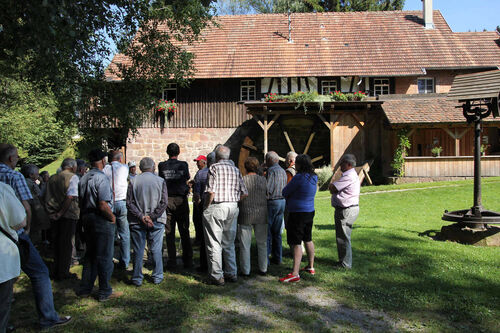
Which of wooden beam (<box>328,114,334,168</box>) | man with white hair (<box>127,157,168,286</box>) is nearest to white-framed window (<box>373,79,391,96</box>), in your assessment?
wooden beam (<box>328,114,334,168</box>)

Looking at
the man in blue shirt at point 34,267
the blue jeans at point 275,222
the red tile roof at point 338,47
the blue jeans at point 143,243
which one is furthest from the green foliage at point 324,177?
the man in blue shirt at point 34,267

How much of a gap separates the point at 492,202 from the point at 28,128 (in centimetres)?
2227

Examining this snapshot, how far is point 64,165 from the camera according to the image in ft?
19.9

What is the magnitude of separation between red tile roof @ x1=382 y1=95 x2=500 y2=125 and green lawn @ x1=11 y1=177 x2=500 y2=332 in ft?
38.0

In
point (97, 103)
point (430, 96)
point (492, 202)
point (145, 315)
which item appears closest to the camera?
point (145, 315)

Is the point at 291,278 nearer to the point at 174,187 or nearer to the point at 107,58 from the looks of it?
the point at 174,187

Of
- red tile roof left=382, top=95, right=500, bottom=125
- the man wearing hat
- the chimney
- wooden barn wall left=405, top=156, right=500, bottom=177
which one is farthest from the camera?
the chimney

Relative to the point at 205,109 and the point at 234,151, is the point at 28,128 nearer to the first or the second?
the point at 205,109

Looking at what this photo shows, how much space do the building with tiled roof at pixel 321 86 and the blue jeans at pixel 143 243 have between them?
1481 cm

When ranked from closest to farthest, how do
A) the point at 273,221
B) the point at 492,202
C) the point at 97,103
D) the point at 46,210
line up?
the point at 46,210 → the point at 273,221 → the point at 97,103 → the point at 492,202

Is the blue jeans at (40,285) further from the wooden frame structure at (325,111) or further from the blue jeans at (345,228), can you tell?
the wooden frame structure at (325,111)

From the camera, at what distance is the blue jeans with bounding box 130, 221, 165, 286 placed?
5.42 metres

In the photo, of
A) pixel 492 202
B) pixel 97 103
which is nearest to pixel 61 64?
pixel 97 103

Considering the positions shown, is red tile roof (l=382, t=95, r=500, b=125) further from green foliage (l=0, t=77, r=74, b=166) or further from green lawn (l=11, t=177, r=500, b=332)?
green foliage (l=0, t=77, r=74, b=166)
